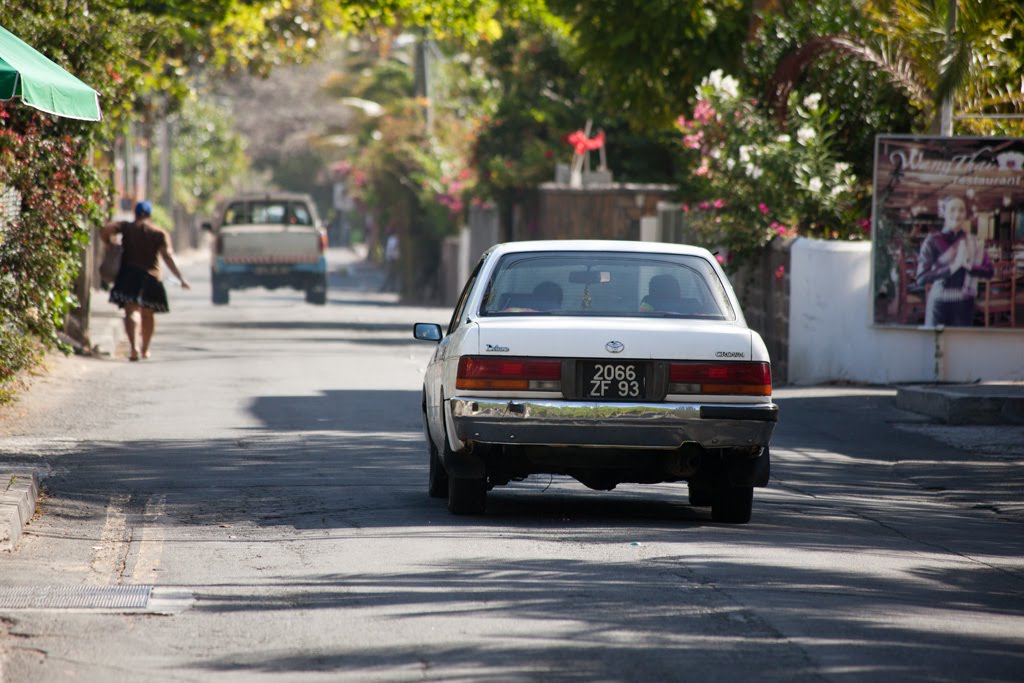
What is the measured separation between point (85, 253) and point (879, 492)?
41.8 ft

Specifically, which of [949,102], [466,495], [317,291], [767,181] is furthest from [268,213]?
[466,495]

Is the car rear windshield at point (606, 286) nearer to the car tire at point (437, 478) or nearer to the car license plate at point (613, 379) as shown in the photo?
the car license plate at point (613, 379)

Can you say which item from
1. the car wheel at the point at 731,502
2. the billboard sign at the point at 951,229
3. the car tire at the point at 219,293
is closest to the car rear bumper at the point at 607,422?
the car wheel at the point at 731,502

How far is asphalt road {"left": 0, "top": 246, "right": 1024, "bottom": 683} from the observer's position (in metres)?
6.37

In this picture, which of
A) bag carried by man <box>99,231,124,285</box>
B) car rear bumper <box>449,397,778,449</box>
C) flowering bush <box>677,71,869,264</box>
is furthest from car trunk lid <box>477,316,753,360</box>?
bag carried by man <box>99,231,124,285</box>

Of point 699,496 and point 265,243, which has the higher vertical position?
point 265,243

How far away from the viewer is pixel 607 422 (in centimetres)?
906

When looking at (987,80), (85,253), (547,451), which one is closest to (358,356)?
(85,253)

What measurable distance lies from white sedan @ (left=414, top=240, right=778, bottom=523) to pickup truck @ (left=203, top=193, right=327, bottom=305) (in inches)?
1028

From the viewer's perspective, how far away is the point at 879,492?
38.4 ft

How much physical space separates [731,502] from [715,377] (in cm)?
95

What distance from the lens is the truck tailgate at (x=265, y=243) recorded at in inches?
1410

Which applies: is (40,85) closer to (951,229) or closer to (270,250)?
(951,229)

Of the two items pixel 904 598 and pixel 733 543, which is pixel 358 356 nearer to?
pixel 733 543
